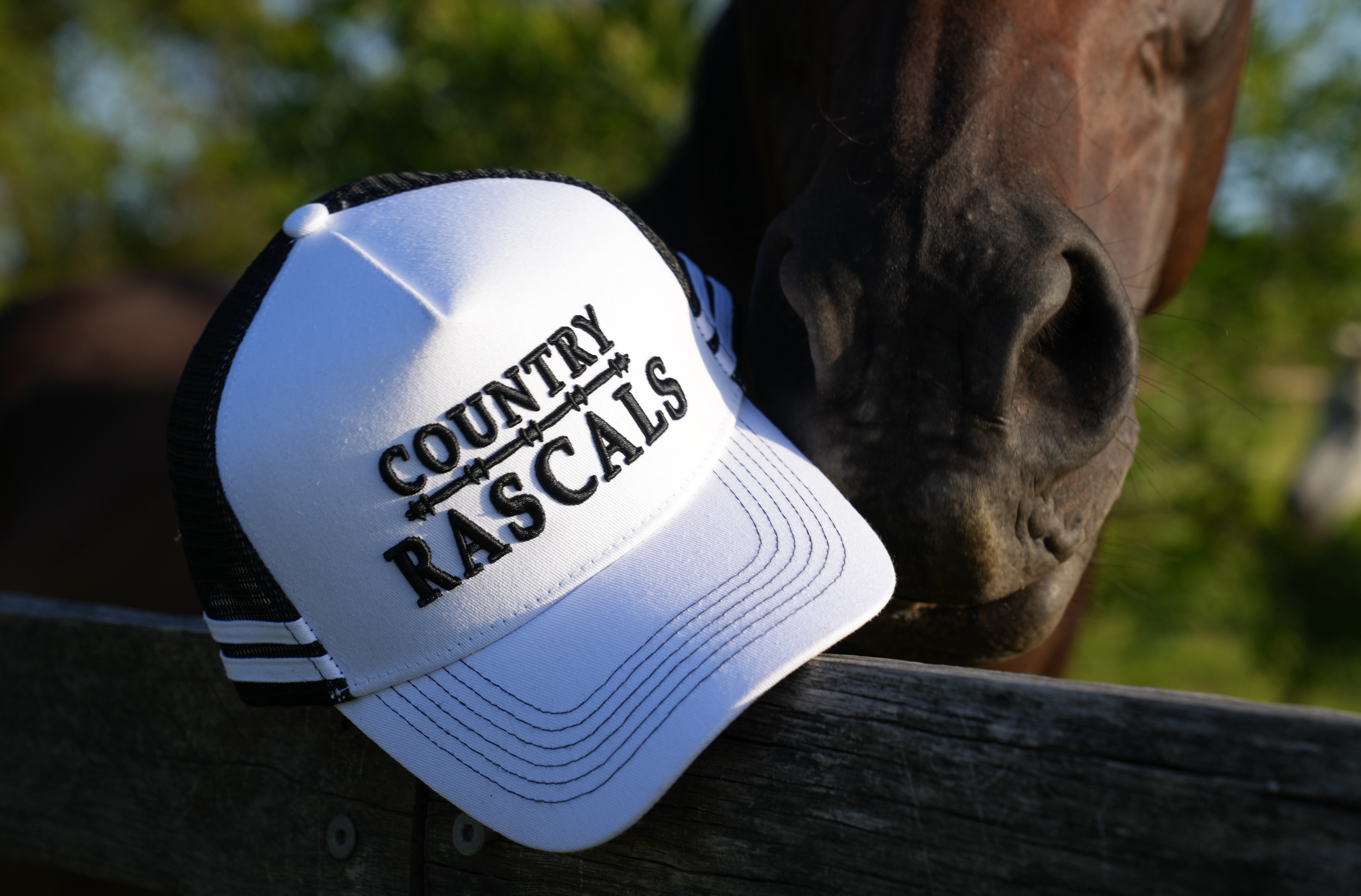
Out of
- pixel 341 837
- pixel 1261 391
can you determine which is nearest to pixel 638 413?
pixel 341 837

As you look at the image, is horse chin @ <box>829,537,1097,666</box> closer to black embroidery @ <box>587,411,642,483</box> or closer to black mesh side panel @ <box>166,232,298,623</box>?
black embroidery @ <box>587,411,642,483</box>

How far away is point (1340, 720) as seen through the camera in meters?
0.56

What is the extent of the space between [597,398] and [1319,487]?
9.57 meters

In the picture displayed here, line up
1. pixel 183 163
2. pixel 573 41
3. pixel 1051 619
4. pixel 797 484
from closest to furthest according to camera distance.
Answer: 1. pixel 797 484
2. pixel 1051 619
3. pixel 573 41
4. pixel 183 163

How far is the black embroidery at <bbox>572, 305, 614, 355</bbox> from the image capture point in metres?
0.90

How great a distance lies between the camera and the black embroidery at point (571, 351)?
88 cm

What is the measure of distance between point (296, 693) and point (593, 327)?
0.42 m

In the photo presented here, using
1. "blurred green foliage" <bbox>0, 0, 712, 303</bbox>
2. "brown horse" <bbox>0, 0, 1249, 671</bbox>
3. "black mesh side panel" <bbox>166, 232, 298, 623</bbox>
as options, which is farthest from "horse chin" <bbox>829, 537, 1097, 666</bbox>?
"blurred green foliage" <bbox>0, 0, 712, 303</bbox>

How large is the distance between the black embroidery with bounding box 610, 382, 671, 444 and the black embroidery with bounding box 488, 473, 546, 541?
0.40 feet

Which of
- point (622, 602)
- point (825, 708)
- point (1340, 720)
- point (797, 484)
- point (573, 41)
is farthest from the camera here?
point (573, 41)

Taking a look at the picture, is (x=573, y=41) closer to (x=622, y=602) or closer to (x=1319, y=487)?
(x=622, y=602)

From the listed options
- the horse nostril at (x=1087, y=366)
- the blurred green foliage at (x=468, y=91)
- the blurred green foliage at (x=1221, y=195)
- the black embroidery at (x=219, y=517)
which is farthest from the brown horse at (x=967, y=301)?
the blurred green foliage at (x=468, y=91)

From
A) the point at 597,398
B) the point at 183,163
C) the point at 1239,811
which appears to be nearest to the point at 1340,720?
the point at 1239,811

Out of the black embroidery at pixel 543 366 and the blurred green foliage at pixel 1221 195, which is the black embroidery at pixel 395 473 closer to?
the black embroidery at pixel 543 366
